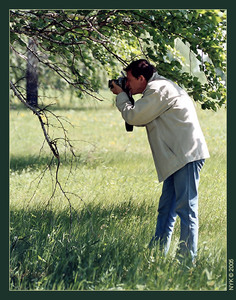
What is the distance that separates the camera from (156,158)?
4277 mm

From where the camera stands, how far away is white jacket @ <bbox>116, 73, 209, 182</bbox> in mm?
4148

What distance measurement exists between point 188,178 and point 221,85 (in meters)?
1.22

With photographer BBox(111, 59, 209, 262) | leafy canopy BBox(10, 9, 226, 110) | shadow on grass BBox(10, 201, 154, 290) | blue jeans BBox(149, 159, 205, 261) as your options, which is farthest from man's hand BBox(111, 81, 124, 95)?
shadow on grass BBox(10, 201, 154, 290)

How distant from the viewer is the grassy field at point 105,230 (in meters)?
3.94

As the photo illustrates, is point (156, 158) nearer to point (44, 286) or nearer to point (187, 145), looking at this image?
point (187, 145)

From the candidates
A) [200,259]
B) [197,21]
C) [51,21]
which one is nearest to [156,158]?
[200,259]

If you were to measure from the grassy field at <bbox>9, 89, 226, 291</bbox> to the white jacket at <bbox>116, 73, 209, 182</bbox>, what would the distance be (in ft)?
2.23

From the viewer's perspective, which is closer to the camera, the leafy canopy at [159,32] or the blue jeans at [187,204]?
the blue jeans at [187,204]

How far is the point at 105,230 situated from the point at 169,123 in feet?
4.11

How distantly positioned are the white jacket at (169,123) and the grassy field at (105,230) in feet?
2.23

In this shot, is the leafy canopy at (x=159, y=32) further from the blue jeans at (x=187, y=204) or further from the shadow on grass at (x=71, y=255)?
the shadow on grass at (x=71, y=255)

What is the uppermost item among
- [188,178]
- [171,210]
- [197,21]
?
[197,21]

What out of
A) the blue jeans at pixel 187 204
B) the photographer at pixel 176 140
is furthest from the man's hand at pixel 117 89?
the blue jeans at pixel 187 204

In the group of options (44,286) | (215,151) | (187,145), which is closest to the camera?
(44,286)
